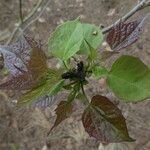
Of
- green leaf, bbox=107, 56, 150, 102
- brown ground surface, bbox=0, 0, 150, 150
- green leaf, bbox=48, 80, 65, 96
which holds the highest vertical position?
brown ground surface, bbox=0, 0, 150, 150

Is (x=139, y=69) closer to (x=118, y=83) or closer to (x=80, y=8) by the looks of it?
(x=118, y=83)

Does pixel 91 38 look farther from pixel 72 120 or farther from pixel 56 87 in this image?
pixel 72 120

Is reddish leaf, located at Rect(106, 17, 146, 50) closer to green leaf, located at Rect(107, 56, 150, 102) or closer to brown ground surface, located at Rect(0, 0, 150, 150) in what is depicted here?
green leaf, located at Rect(107, 56, 150, 102)

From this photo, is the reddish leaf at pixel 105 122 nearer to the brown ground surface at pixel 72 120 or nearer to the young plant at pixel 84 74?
the young plant at pixel 84 74

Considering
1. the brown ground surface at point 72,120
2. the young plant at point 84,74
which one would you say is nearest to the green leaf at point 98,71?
the young plant at point 84,74

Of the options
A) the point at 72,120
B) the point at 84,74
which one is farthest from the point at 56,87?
the point at 72,120

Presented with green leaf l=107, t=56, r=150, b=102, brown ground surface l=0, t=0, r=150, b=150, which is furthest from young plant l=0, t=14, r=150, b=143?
brown ground surface l=0, t=0, r=150, b=150
